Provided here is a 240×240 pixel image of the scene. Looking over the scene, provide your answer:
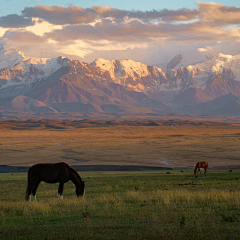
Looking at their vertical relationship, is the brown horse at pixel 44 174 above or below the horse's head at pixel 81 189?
above

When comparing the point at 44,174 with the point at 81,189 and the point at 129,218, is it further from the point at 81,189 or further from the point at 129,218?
the point at 129,218

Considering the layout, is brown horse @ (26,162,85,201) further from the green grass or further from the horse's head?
the green grass

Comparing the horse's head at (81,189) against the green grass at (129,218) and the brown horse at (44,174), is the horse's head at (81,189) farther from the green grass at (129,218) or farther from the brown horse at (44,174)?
the green grass at (129,218)

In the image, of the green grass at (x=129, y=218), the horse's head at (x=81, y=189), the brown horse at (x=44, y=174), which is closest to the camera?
the green grass at (x=129, y=218)

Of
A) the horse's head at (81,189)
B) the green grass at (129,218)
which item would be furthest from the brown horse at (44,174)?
the green grass at (129,218)

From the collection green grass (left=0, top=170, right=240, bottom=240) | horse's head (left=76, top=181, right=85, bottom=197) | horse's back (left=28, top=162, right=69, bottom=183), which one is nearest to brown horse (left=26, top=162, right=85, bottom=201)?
horse's back (left=28, top=162, right=69, bottom=183)

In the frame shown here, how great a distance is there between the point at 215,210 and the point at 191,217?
2.20 m

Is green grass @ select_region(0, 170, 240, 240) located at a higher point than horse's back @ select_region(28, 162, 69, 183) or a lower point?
lower

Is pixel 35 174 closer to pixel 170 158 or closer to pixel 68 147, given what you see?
pixel 170 158

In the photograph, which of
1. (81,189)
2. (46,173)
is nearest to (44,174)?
(46,173)

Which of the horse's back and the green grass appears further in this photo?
the horse's back

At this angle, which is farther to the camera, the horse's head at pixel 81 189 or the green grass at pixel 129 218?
the horse's head at pixel 81 189

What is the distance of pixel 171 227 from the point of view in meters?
15.0

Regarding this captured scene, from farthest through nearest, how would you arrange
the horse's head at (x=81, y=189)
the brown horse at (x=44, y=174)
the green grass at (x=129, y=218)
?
the horse's head at (x=81, y=189) < the brown horse at (x=44, y=174) < the green grass at (x=129, y=218)
